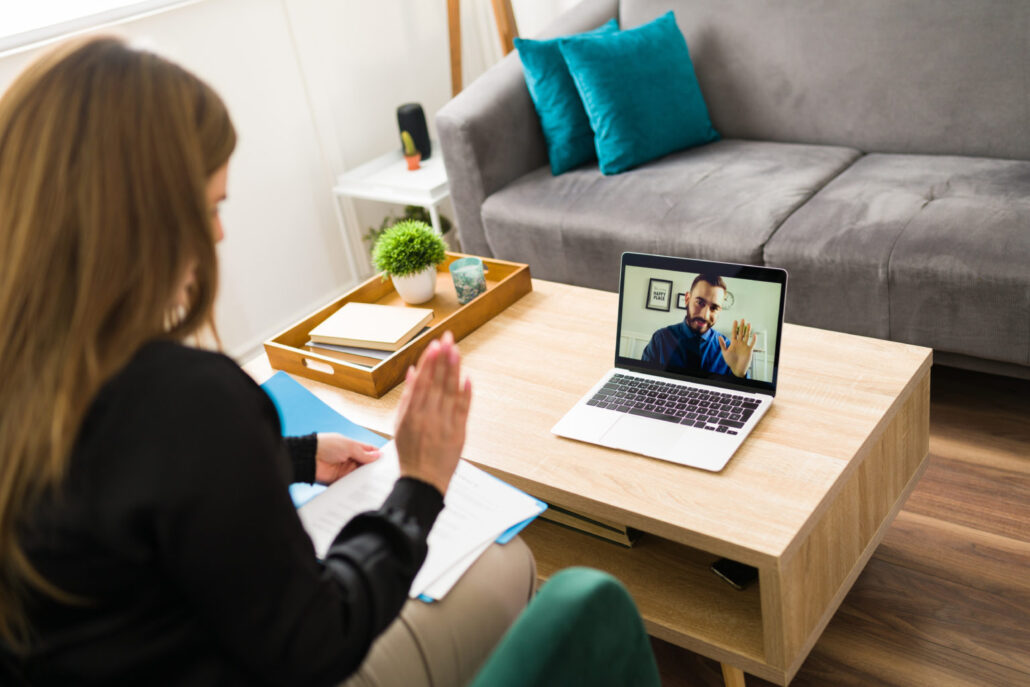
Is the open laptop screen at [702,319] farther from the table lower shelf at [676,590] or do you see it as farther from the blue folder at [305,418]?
the blue folder at [305,418]

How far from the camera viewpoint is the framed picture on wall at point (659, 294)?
145cm

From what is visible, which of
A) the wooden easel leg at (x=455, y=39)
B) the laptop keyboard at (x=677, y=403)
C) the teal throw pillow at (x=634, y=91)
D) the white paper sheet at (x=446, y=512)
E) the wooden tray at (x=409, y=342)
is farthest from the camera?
the wooden easel leg at (x=455, y=39)

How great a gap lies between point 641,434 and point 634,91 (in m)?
1.40

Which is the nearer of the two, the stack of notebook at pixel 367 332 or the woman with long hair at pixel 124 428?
the woman with long hair at pixel 124 428

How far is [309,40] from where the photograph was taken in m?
2.99

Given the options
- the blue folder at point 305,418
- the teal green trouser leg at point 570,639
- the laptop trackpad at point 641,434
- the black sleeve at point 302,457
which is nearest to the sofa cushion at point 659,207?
the laptop trackpad at point 641,434

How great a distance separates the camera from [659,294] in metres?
1.46

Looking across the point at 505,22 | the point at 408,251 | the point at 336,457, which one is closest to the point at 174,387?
the point at 336,457

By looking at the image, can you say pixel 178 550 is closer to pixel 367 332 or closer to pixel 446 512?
pixel 446 512

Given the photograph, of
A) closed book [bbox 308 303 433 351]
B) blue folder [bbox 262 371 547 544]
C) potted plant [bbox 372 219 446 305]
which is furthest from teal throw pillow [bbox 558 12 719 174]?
blue folder [bbox 262 371 547 544]

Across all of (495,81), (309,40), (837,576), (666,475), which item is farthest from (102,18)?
(837,576)

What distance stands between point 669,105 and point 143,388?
2.07 m

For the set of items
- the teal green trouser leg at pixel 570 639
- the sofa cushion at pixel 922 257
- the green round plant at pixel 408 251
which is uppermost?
the teal green trouser leg at pixel 570 639

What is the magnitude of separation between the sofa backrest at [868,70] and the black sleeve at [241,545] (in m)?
2.03
